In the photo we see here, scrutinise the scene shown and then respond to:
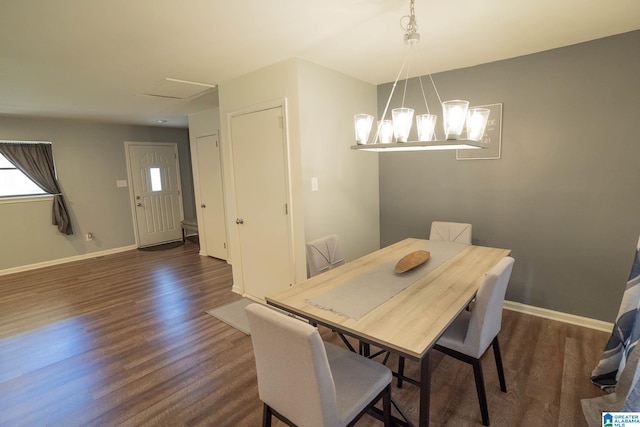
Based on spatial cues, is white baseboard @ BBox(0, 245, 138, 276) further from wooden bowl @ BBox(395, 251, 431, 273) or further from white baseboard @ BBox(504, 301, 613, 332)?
white baseboard @ BBox(504, 301, 613, 332)

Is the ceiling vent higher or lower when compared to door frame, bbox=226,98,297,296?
higher

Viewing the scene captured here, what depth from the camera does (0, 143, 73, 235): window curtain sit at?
4828 mm

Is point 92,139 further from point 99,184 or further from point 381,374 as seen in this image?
point 381,374

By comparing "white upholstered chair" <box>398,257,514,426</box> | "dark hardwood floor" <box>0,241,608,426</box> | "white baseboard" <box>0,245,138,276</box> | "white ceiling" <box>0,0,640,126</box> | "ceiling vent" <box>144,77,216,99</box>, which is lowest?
"dark hardwood floor" <box>0,241,608,426</box>

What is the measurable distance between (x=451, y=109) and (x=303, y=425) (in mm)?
1604

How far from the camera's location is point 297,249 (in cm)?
298

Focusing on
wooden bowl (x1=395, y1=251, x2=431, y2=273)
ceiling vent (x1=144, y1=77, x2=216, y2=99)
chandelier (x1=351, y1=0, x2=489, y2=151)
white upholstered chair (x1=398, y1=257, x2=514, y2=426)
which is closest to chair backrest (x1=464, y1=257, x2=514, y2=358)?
white upholstered chair (x1=398, y1=257, x2=514, y2=426)

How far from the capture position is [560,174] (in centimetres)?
273

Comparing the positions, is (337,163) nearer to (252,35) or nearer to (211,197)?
(252,35)

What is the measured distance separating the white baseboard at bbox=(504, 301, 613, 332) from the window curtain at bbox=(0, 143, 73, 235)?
652 cm

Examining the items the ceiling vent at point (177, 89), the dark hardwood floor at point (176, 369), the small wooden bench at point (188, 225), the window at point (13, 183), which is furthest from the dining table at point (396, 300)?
the window at point (13, 183)

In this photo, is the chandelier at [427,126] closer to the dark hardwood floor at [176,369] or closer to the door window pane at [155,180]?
the dark hardwood floor at [176,369]

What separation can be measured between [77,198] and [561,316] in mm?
6971

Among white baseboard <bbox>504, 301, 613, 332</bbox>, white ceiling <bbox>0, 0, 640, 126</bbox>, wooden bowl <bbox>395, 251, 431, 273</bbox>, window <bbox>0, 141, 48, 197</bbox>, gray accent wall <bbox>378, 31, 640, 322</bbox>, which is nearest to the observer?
white ceiling <bbox>0, 0, 640, 126</bbox>
